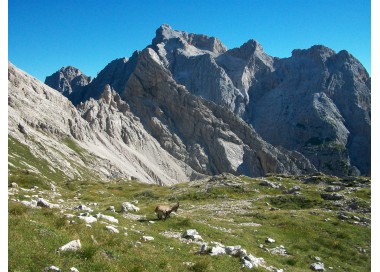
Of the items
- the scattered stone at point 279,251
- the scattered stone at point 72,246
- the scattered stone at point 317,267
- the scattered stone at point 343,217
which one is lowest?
the scattered stone at point 317,267

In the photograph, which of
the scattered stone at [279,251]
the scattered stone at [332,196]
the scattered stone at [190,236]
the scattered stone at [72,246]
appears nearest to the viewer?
the scattered stone at [72,246]

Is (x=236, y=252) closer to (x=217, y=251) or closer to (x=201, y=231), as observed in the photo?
(x=217, y=251)

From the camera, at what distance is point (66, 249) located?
1596 centimetres

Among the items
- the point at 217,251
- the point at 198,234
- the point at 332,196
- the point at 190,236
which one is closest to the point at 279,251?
the point at 198,234

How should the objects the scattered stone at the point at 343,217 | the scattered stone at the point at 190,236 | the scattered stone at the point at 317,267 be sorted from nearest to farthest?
the scattered stone at the point at 190,236, the scattered stone at the point at 317,267, the scattered stone at the point at 343,217

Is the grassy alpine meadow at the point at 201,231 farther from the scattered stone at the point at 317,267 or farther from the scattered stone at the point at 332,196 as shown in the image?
the scattered stone at the point at 317,267

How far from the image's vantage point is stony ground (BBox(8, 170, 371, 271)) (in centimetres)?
1608

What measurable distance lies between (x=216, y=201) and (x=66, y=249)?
4677 centimetres

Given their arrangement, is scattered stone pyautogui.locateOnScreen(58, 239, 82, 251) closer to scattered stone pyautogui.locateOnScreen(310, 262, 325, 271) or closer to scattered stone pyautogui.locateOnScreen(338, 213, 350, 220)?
scattered stone pyautogui.locateOnScreen(310, 262, 325, 271)

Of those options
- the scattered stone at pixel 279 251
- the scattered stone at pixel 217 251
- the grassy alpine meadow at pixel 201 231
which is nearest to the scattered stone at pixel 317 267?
Result: the grassy alpine meadow at pixel 201 231

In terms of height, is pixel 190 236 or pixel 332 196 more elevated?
pixel 190 236

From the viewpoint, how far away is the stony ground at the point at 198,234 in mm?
16078

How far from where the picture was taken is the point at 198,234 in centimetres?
2878
